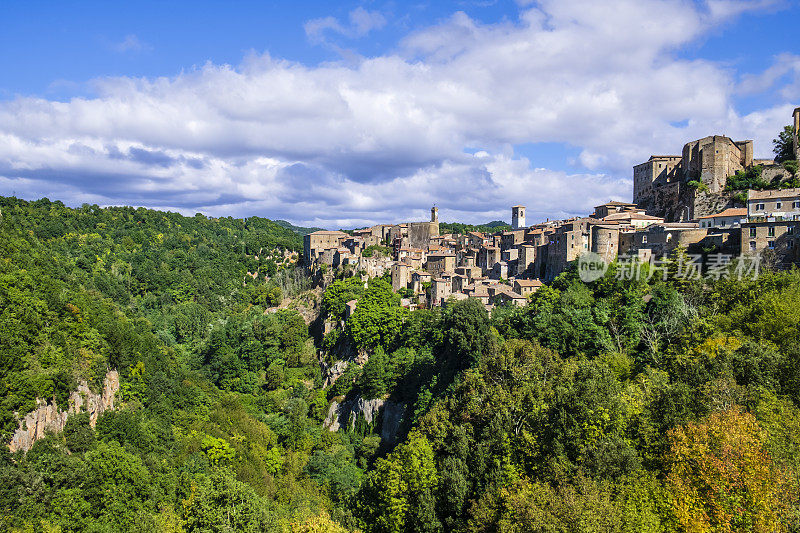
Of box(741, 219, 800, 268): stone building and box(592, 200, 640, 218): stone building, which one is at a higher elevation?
box(592, 200, 640, 218): stone building

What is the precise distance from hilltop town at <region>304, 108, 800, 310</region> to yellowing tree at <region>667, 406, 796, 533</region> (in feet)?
87.9

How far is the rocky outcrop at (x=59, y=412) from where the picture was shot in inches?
1016

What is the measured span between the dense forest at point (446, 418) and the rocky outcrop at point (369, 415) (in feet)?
2.33

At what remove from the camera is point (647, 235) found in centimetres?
4409

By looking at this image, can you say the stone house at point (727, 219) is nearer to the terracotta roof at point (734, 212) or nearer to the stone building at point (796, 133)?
the terracotta roof at point (734, 212)

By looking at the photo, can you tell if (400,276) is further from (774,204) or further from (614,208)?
(774,204)

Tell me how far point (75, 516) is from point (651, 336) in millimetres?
31992

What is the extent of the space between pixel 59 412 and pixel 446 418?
21.5 m

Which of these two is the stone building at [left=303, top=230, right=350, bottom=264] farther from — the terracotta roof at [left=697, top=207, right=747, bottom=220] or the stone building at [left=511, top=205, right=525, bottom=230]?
the terracotta roof at [left=697, top=207, right=747, bottom=220]

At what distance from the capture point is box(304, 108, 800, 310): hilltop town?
39531 mm

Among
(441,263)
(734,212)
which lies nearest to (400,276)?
(441,263)

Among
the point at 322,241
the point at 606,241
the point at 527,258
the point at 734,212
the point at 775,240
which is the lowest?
the point at 527,258

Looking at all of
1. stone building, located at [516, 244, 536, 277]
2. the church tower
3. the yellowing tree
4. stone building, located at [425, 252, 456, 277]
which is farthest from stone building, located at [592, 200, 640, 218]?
the yellowing tree

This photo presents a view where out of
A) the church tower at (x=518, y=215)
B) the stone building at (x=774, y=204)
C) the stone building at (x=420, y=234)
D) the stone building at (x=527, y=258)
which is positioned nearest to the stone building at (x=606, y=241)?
the stone building at (x=527, y=258)
